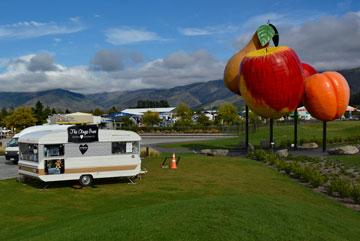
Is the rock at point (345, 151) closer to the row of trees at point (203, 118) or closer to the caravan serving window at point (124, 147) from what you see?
the caravan serving window at point (124, 147)

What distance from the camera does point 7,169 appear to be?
26250 mm

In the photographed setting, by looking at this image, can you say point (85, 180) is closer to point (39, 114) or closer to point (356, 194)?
point (356, 194)

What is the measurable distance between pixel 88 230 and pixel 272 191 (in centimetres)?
994

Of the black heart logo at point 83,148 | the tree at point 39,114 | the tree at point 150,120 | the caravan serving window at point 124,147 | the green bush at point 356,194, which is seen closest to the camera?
the green bush at point 356,194

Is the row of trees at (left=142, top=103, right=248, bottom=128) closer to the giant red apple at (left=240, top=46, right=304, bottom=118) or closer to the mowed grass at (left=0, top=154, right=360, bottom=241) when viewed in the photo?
the giant red apple at (left=240, top=46, right=304, bottom=118)

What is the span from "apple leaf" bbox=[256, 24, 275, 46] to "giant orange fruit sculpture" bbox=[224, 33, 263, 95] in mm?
488

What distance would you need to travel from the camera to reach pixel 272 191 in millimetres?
17703

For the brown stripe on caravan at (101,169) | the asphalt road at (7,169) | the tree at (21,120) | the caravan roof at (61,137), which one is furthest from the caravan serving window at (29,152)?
the tree at (21,120)

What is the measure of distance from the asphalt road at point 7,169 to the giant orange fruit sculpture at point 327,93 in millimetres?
19076

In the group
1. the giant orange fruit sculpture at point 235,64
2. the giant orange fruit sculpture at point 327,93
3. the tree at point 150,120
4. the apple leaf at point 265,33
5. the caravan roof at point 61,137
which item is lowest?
the caravan roof at point 61,137

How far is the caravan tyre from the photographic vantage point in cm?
1888

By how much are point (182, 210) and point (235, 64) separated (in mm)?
22639

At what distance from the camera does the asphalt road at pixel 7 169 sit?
920 inches

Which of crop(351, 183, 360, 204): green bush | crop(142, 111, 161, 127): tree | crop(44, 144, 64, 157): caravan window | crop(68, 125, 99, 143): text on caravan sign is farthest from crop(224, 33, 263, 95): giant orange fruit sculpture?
crop(142, 111, 161, 127): tree
